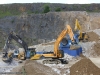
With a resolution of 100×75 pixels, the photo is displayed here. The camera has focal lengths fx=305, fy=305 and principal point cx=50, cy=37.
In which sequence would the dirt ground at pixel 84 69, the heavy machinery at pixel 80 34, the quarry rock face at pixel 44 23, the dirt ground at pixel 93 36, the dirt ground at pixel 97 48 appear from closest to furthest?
the dirt ground at pixel 84 69 < the dirt ground at pixel 97 48 < the heavy machinery at pixel 80 34 < the dirt ground at pixel 93 36 < the quarry rock face at pixel 44 23

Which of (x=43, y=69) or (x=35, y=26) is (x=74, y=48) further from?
(x=35, y=26)

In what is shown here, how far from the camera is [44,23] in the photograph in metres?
49.1

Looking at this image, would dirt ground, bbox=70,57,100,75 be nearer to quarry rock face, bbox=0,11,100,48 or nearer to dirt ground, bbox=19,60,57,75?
dirt ground, bbox=19,60,57,75

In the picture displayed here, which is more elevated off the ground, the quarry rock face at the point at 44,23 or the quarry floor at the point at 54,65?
the quarry rock face at the point at 44,23

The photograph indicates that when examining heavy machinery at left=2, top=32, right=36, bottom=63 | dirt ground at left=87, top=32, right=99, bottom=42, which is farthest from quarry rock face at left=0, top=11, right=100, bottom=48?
heavy machinery at left=2, top=32, right=36, bottom=63

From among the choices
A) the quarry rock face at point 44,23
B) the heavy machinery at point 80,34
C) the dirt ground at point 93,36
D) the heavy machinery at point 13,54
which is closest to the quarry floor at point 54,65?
the dirt ground at point 93,36

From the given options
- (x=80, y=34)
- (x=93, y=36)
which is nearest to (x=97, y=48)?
(x=80, y=34)

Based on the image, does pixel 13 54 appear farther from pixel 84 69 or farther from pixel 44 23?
pixel 44 23

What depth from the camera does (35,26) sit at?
163 feet

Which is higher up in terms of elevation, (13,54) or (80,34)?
(80,34)

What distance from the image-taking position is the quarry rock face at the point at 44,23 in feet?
153

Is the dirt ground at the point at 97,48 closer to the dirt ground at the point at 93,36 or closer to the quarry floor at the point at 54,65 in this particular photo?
the quarry floor at the point at 54,65

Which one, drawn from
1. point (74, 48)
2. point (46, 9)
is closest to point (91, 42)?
point (74, 48)

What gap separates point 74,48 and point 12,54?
18.2 ft
